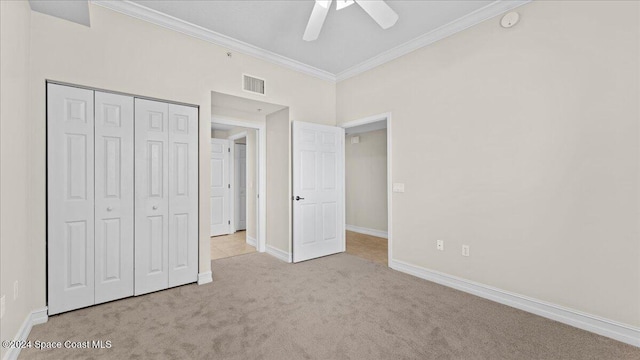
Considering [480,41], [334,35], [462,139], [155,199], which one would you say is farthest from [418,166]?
[155,199]

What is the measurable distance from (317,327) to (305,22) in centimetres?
305

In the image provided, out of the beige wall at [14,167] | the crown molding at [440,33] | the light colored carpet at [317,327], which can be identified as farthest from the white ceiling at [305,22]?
the light colored carpet at [317,327]

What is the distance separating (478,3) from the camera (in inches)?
103

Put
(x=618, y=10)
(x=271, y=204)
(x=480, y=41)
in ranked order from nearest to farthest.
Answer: (x=618, y=10), (x=480, y=41), (x=271, y=204)

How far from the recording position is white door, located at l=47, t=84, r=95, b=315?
2330 mm

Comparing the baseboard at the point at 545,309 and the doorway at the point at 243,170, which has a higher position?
the doorway at the point at 243,170

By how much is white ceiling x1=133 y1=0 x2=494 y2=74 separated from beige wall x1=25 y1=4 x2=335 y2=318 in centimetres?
28

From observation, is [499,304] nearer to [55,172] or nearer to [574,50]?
[574,50]

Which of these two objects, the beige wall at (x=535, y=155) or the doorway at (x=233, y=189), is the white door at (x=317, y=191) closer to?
the doorway at (x=233, y=189)

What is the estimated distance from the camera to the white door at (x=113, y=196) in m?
2.54

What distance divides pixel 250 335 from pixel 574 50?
11.5 feet

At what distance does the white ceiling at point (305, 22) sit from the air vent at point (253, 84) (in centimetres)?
42

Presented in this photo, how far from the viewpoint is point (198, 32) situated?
120 inches

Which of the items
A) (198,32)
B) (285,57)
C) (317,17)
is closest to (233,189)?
(285,57)
